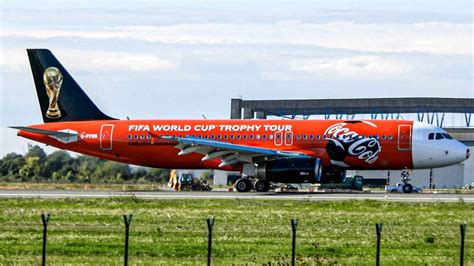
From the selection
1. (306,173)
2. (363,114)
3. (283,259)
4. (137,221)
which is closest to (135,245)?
(283,259)

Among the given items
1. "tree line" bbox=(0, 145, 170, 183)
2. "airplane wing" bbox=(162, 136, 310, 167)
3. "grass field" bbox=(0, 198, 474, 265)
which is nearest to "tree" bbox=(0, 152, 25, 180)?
"tree line" bbox=(0, 145, 170, 183)

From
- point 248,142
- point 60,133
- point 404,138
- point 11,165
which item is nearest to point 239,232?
point 404,138

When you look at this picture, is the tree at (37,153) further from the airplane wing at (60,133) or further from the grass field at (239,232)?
the grass field at (239,232)

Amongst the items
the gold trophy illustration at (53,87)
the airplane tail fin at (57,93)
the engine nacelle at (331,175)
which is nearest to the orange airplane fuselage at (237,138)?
the engine nacelle at (331,175)

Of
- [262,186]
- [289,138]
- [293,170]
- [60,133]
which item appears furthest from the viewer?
[60,133]

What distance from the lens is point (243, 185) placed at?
189ft

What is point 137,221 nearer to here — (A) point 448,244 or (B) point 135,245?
(B) point 135,245

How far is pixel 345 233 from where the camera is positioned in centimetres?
3103

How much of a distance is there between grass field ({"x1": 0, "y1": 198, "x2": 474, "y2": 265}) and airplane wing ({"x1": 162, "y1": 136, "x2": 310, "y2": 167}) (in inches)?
418

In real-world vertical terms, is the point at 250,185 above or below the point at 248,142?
below

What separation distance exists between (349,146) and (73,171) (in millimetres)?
24476

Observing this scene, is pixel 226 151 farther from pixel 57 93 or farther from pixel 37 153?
pixel 37 153

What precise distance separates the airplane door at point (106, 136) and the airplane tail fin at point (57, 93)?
1858 millimetres

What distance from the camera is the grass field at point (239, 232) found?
25688 mm
